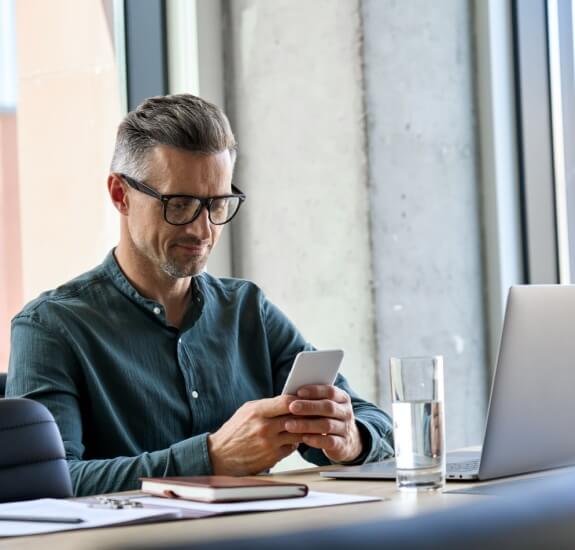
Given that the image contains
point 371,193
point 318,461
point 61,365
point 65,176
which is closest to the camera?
point 61,365

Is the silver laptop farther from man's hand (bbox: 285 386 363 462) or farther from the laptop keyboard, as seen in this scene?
man's hand (bbox: 285 386 363 462)

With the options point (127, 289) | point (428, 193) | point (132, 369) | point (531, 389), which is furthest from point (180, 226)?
point (428, 193)

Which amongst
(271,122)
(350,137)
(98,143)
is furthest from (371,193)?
(98,143)

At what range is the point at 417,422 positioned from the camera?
1.20 metres

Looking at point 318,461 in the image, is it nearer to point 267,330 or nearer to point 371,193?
point 267,330

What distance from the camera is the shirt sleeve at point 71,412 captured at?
1457 millimetres

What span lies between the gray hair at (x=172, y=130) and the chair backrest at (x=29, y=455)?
2.56 feet

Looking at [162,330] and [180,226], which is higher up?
[180,226]

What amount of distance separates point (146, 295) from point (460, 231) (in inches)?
56.7

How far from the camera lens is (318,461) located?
6.14 ft

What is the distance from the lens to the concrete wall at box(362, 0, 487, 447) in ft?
9.65

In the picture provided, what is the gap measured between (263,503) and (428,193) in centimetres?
209

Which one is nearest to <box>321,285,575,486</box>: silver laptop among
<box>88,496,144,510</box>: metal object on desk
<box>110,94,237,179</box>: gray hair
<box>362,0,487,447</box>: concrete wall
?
<box>88,496,144,510</box>: metal object on desk

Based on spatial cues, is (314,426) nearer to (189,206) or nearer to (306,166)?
(189,206)
